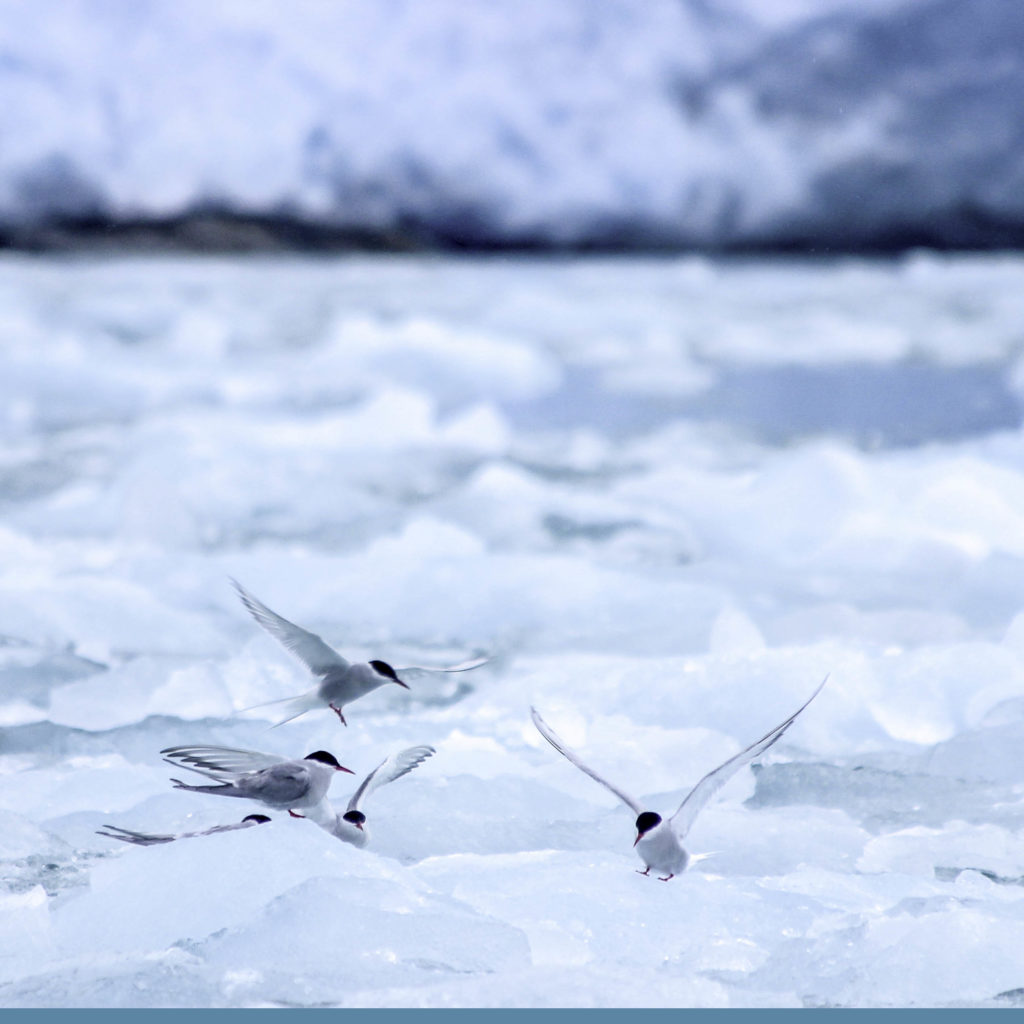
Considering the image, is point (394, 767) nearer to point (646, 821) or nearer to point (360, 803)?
point (360, 803)

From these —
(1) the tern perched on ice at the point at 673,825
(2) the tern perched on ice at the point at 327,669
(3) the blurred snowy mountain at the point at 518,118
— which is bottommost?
(1) the tern perched on ice at the point at 673,825

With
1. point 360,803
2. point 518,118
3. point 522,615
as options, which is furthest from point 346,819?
point 518,118

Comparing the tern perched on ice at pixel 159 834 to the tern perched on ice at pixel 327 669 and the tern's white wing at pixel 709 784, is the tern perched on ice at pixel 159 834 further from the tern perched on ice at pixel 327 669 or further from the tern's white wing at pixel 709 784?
the tern's white wing at pixel 709 784

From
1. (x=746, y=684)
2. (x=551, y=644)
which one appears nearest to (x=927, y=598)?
(x=746, y=684)

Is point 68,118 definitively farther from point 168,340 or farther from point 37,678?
point 37,678

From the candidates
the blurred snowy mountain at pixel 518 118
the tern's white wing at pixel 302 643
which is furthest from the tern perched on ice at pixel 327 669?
the blurred snowy mountain at pixel 518 118

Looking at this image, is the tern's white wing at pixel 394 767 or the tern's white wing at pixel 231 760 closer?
the tern's white wing at pixel 231 760

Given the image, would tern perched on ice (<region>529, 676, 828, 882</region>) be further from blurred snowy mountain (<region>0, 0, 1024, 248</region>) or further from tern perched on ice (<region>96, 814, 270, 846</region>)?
blurred snowy mountain (<region>0, 0, 1024, 248</region>)
